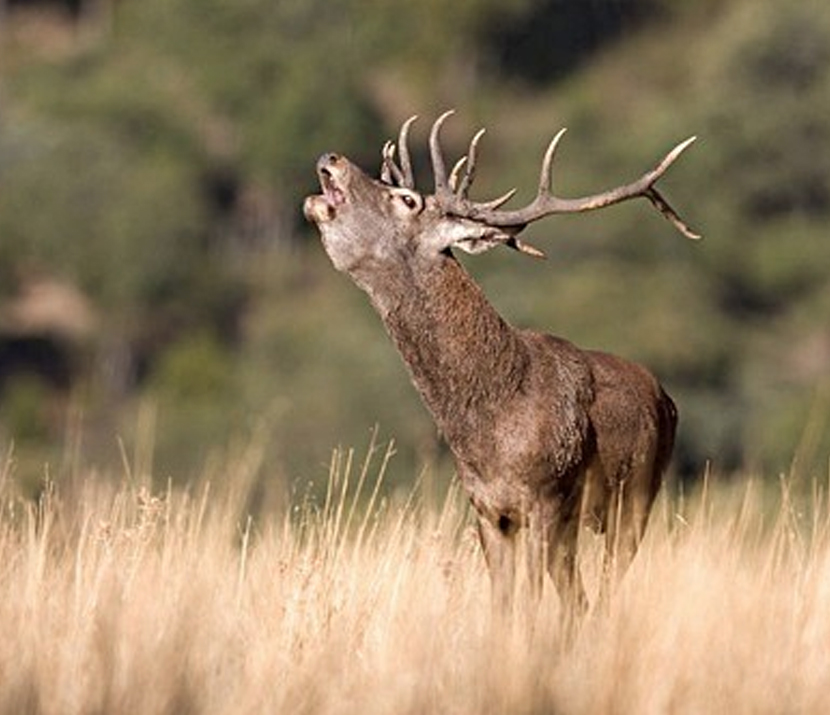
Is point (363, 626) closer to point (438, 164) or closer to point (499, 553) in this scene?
point (499, 553)

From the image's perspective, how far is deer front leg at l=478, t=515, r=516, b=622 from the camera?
11.8 metres

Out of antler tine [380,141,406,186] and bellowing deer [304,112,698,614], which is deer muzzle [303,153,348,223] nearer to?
bellowing deer [304,112,698,614]

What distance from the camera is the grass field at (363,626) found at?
32.5 feet

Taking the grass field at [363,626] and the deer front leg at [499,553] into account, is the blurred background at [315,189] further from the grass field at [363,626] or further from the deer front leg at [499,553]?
the grass field at [363,626]

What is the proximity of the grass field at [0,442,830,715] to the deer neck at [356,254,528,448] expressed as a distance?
458 mm

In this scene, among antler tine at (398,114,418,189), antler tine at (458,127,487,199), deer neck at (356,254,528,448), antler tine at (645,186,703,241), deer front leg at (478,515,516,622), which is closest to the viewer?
deer front leg at (478,515,516,622)

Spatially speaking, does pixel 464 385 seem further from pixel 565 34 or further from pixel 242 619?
pixel 565 34

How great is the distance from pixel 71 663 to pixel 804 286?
88551 mm

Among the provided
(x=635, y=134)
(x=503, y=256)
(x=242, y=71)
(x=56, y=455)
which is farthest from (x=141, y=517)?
(x=242, y=71)

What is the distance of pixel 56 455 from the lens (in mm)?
60219

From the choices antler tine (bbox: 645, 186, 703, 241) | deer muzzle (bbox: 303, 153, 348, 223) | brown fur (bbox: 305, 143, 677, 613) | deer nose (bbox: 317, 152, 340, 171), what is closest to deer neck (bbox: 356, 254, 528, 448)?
brown fur (bbox: 305, 143, 677, 613)

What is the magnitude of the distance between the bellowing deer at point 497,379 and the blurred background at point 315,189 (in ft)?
171

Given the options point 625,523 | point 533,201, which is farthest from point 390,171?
point 625,523

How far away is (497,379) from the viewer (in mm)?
12180
